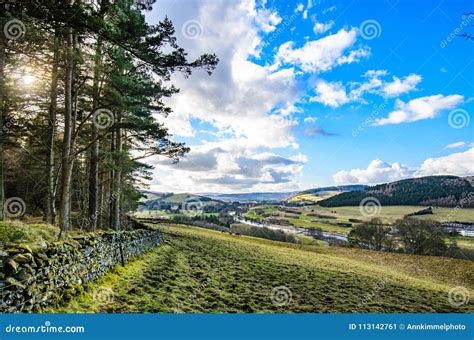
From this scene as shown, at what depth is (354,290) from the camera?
11633mm

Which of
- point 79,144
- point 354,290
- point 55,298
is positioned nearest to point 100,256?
point 55,298

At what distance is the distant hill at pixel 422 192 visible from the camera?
285 feet

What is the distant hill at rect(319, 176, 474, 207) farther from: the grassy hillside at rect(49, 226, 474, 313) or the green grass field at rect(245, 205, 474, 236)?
→ the grassy hillside at rect(49, 226, 474, 313)

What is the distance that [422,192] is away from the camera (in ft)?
336

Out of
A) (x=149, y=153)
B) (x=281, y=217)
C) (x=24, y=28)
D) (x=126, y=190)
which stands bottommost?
(x=281, y=217)

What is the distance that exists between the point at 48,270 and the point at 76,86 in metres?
12.5

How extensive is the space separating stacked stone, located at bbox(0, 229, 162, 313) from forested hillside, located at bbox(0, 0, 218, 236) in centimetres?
428

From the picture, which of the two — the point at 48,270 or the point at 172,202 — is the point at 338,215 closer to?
the point at 172,202

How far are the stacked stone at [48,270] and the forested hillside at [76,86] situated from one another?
4.28 metres

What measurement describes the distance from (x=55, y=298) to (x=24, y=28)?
742 centimetres

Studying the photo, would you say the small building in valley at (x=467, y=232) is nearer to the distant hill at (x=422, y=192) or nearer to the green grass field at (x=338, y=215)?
the green grass field at (x=338, y=215)

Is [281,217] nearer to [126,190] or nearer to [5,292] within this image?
[126,190]

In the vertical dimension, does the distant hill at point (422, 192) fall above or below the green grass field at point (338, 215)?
above

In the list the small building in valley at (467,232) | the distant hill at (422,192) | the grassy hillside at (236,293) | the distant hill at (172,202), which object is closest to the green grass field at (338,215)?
the distant hill at (422,192)
